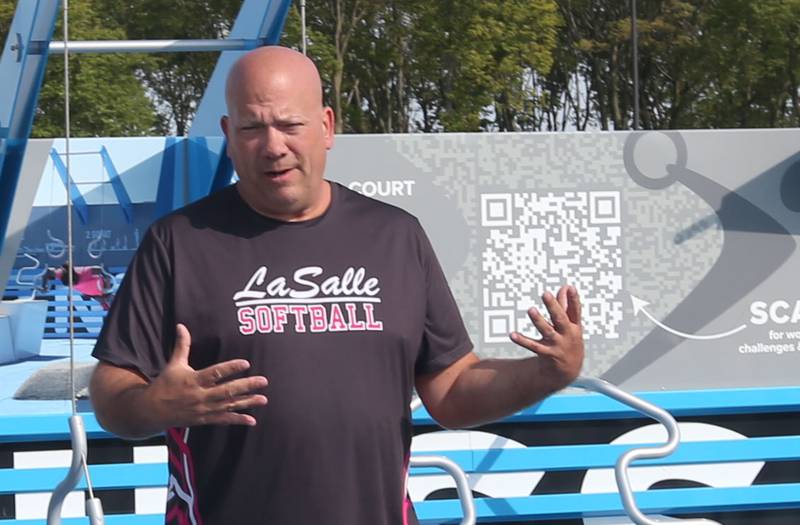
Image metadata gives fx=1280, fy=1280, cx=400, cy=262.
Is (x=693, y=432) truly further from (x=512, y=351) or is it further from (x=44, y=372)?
(x=44, y=372)

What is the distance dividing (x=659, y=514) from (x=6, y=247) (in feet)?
9.79

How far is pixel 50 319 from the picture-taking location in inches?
203

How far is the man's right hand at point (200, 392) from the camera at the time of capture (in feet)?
6.64

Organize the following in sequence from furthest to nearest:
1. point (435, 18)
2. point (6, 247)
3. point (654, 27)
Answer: point (654, 27), point (435, 18), point (6, 247)

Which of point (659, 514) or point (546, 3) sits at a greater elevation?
point (546, 3)

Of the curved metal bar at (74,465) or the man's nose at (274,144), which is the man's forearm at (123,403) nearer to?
the man's nose at (274,144)

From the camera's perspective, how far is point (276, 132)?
2297mm

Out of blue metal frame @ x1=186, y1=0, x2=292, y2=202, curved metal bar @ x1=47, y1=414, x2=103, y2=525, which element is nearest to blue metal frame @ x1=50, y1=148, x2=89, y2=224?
blue metal frame @ x1=186, y1=0, x2=292, y2=202

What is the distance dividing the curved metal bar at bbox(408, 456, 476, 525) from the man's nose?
265 cm

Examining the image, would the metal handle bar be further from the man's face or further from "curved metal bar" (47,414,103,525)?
the man's face

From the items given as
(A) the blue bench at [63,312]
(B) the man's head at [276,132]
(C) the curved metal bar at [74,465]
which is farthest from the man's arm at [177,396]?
(A) the blue bench at [63,312]

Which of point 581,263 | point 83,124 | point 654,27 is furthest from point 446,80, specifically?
point 581,263

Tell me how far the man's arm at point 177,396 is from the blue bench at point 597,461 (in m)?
3.28

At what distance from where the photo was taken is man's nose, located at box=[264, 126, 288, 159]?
2281 mm
